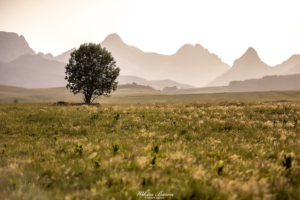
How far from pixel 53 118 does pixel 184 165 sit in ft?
50.3

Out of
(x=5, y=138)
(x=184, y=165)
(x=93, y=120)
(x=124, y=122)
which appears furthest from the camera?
(x=93, y=120)

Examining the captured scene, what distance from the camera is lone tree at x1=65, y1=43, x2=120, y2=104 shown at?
142ft

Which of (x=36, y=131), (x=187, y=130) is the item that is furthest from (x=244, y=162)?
(x=36, y=131)

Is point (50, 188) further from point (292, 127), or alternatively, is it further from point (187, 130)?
point (292, 127)

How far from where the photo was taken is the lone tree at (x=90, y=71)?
43156 mm

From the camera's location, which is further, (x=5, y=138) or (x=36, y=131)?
(x=36, y=131)

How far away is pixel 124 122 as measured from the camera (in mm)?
15703

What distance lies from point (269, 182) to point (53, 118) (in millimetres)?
17273

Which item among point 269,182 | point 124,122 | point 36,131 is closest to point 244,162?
point 269,182

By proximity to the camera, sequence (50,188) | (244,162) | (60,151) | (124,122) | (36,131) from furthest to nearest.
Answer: (124,122)
(36,131)
(60,151)
(244,162)
(50,188)

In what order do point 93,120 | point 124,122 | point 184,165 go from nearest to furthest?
point 184,165 → point 124,122 → point 93,120

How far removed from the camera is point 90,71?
43.3 metres

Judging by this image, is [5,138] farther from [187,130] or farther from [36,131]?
[187,130]

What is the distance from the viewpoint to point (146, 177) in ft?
16.1
